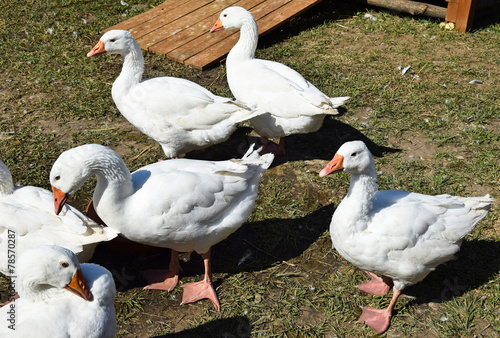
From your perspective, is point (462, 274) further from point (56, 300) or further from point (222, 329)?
point (56, 300)

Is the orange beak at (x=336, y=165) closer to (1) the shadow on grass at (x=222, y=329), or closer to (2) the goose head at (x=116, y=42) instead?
(1) the shadow on grass at (x=222, y=329)

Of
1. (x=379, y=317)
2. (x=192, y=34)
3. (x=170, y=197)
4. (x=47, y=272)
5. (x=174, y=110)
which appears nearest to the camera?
(x=47, y=272)

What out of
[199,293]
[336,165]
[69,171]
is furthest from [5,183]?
[336,165]

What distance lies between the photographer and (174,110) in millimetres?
5285

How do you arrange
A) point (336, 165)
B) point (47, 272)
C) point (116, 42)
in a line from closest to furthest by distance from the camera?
point (47, 272), point (336, 165), point (116, 42)

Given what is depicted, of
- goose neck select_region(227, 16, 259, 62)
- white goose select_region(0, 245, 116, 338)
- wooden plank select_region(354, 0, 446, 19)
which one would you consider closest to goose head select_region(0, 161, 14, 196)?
white goose select_region(0, 245, 116, 338)

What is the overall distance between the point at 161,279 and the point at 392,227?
1.93 m

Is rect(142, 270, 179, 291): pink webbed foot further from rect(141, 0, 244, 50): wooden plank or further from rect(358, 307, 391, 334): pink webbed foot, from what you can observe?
rect(141, 0, 244, 50): wooden plank

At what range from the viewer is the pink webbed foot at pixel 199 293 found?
4.29 meters

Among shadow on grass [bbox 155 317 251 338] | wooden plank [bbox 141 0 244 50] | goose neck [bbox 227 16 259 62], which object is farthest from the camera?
wooden plank [bbox 141 0 244 50]

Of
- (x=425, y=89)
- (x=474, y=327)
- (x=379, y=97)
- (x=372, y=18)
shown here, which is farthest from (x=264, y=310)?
(x=372, y=18)

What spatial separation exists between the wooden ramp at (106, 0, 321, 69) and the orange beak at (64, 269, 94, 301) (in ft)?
14.7

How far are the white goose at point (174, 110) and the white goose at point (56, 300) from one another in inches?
84.8

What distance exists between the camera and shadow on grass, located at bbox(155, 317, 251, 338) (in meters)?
4.05
